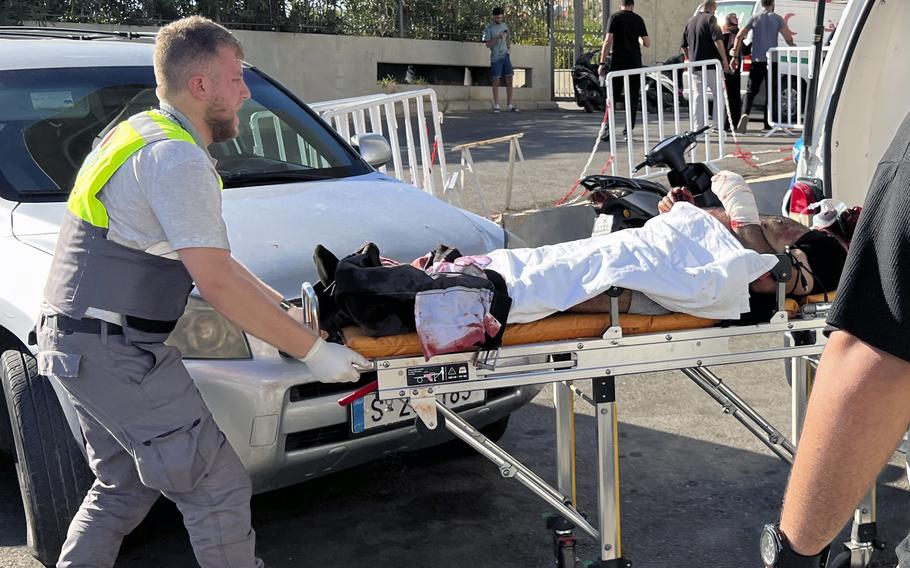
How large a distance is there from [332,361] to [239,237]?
1.10 m

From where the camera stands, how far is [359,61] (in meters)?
19.6

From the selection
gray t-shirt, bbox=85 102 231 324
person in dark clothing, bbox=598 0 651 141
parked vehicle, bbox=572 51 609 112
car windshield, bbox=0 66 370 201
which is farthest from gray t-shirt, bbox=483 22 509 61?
gray t-shirt, bbox=85 102 231 324

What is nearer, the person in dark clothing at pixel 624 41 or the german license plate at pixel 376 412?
the german license plate at pixel 376 412

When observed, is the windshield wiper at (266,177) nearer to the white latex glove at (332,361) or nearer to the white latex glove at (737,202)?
the white latex glove at (332,361)

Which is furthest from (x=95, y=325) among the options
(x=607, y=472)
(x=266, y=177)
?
(x=266, y=177)

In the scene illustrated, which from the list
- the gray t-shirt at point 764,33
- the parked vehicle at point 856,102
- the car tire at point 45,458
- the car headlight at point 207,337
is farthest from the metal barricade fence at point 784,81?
the car tire at point 45,458

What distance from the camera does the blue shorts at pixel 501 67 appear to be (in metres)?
19.3

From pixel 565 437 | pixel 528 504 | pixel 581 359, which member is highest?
pixel 581 359

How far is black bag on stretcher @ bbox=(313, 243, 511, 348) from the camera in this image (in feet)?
9.52

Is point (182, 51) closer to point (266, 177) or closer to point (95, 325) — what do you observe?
point (95, 325)

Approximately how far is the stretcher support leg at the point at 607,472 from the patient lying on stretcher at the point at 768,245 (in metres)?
0.25

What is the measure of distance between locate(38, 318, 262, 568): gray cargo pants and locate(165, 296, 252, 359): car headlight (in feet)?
1.16

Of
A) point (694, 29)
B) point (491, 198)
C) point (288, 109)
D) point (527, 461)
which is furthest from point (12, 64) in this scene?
point (694, 29)

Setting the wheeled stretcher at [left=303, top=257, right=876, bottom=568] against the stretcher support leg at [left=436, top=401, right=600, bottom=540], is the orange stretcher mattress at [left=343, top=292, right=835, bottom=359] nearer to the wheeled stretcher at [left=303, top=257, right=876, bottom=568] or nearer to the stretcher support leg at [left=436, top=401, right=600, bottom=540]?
the wheeled stretcher at [left=303, top=257, right=876, bottom=568]
